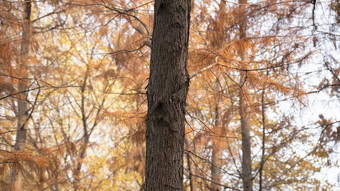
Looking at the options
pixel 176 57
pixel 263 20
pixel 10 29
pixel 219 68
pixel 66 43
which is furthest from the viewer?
pixel 66 43

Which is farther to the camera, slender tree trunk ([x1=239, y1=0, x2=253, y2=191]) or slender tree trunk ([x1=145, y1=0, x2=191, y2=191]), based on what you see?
slender tree trunk ([x1=239, y1=0, x2=253, y2=191])

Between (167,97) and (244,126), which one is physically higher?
(244,126)

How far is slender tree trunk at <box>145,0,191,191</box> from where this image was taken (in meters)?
2.13

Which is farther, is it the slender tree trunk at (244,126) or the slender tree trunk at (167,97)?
the slender tree trunk at (244,126)

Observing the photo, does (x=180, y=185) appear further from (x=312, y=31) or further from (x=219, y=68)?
(x=312, y=31)

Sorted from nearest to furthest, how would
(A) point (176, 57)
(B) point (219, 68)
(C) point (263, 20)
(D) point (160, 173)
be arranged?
(D) point (160, 173) < (A) point (176, 57) < (B) point (219, 68) < (C) point (263, 20)

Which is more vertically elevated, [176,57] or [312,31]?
[312,31]

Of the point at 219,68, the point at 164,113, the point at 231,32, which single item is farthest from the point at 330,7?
the point at 164,113

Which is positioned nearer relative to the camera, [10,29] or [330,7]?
[10,29]

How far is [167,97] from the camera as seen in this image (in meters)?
2.21

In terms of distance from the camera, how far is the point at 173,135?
2.18 meters

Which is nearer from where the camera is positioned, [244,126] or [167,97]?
[167,97]

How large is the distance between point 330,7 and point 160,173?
4.35m

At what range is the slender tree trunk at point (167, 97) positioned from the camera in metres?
2.13
